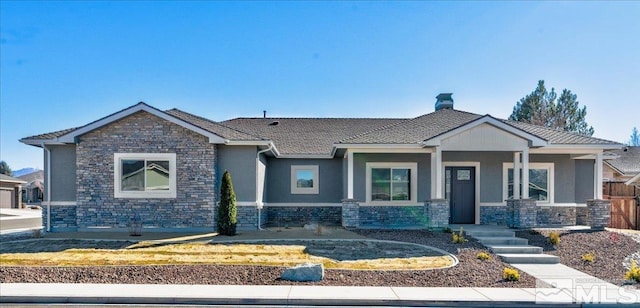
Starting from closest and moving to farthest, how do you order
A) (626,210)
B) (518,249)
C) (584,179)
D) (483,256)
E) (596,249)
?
(483,256), (518,249), (596,249), (584,179), (626,210)

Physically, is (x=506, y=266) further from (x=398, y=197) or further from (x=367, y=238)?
(x=398, y=197)

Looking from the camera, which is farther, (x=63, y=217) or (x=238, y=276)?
(x=63, y=217)

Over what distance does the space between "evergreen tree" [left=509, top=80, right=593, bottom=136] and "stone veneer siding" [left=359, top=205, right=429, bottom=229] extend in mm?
23112

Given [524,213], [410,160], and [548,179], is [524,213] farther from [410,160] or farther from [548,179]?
[410,160]

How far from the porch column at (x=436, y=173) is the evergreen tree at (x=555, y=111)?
23593 millimetres

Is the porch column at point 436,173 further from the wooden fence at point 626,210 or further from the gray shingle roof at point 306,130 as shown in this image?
the wooden fence at point 626,210

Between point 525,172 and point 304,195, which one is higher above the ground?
point 525,172

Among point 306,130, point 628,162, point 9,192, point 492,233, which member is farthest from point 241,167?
point 9,192

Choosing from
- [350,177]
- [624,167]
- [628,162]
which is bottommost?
[350,177]

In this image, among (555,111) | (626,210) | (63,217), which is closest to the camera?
(63,217)

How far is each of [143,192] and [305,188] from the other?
6445mm

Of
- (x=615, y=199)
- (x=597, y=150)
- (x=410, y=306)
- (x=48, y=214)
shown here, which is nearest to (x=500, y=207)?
(x=597, y=150)

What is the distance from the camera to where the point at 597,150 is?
14562 millimetres

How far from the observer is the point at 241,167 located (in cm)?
1466
